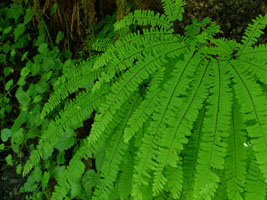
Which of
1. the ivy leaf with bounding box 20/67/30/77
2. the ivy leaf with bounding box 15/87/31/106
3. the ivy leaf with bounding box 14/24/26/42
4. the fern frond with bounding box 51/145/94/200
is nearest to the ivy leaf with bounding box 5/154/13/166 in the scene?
the ivy leaf with bounding box 15/87/31/106

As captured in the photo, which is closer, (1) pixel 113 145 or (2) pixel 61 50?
(1) pixel 113 145

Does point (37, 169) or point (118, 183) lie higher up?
point (118, 183)

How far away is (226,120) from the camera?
1.14 m

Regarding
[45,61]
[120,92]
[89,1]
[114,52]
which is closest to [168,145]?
[120,92]

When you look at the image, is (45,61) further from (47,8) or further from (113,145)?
(113,145)

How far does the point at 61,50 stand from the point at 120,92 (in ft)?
6.46

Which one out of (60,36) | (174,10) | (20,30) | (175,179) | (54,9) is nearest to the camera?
(175,179)

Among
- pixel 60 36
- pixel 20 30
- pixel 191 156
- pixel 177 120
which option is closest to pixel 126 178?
pixel 191 156

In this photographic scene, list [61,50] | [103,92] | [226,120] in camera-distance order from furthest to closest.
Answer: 1. [61,50]
2. [103,92]
3. [226,120]

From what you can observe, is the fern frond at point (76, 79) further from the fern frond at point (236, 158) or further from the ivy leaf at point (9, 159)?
the ivy leaf at point (9, 159)

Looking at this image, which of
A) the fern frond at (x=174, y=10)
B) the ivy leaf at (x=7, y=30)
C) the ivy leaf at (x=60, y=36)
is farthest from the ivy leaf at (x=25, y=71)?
the fern frond at (x=174, y=10)

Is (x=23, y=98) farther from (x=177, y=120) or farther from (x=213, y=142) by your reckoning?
(x=213, y=142)

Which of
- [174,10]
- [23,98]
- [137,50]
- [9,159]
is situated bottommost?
[9,159]

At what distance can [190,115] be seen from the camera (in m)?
1.19
